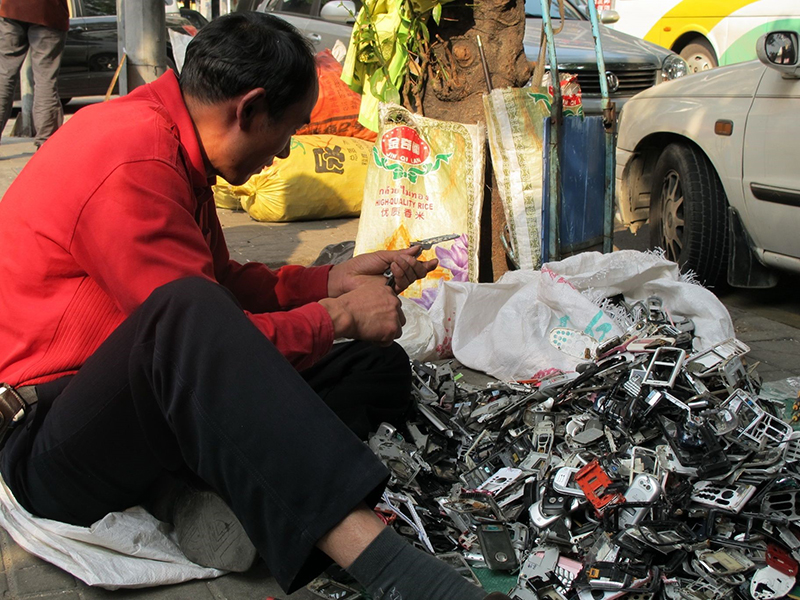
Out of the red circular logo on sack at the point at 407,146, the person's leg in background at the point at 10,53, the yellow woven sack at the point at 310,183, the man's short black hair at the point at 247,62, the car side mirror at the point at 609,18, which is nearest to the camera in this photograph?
the man's short black hair at the point at 247,62

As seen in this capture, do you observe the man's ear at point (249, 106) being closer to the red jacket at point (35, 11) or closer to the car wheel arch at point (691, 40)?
the red jacket at point (35, 11)

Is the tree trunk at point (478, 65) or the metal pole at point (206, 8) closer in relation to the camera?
the tree trunk at point (478, 65)

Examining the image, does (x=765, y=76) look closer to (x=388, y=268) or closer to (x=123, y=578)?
(x=388, y=268)

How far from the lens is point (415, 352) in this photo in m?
3.48

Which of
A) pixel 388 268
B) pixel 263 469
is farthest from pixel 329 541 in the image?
pixel 388 268

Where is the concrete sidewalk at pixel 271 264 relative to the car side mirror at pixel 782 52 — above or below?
below

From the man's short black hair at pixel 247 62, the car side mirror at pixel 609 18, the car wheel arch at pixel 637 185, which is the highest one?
the car side mirror at pixel 609 18

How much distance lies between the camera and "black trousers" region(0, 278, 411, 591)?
152 cm

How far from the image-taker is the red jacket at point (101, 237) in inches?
68.0

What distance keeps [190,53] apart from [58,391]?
885mm

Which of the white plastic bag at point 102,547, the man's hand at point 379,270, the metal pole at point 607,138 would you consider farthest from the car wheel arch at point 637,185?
the white plastic bag at point 102,547

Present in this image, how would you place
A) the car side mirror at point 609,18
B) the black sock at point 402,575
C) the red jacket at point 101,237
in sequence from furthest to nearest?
the car side mirror at point 609,18 < the red jacket at point 101,237 < the black sock at point 402,575

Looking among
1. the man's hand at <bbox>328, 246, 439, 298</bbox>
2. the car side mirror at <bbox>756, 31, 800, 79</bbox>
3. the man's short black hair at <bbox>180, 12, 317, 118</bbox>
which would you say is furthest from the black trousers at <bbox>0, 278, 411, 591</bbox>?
the car side mirror at <bbox>756, 31, 800, 79</bbox>

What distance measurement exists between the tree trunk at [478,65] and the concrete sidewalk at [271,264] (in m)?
1.37
